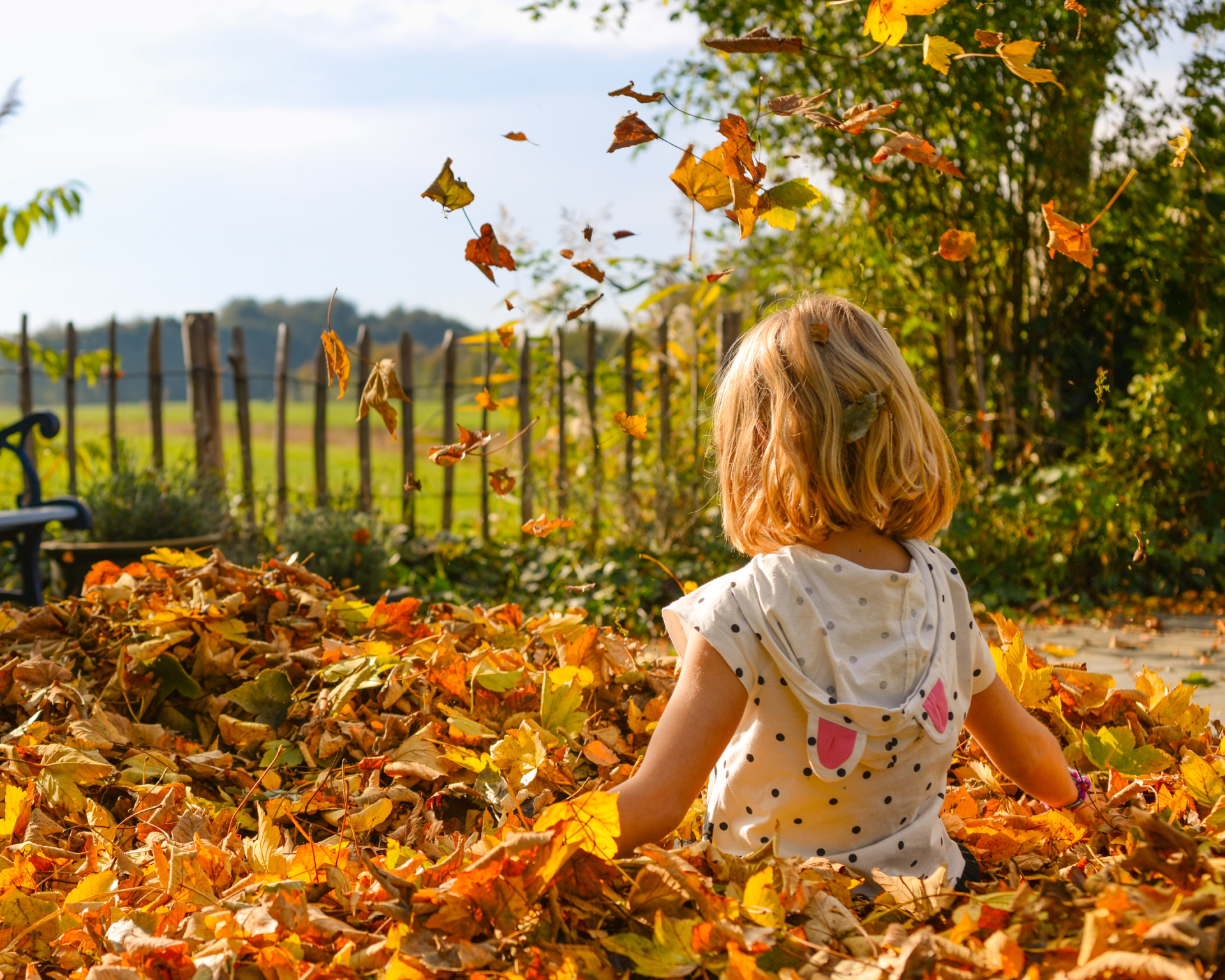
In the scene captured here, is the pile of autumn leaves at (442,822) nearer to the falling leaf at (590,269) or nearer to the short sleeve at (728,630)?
the short sleeve at (728,630)

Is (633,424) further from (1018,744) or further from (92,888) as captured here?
(92,888)

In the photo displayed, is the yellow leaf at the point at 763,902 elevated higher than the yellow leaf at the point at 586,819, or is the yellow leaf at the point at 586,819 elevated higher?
the yellow leaf at the point at 586,819

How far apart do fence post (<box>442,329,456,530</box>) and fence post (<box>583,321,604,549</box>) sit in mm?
864

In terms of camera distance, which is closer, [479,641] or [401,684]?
[401,684]

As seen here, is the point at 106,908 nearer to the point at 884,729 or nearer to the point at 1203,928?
the point at 884,729

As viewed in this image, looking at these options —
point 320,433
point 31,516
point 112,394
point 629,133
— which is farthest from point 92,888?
point 112,394

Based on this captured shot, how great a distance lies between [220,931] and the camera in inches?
43.6

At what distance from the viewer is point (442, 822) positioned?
172cm

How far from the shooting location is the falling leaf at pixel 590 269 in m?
1.56

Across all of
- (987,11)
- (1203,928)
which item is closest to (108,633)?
(1203,928)

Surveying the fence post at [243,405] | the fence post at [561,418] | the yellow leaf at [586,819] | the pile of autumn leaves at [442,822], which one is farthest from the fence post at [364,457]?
the yellow leaf at [586,819]

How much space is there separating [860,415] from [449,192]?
0.67m

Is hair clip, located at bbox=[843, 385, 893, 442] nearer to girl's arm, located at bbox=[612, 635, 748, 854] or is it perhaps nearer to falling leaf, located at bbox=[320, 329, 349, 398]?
girl's arm, located at bbox=[612, 635, 748, 854]

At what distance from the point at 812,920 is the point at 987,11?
4969mm
